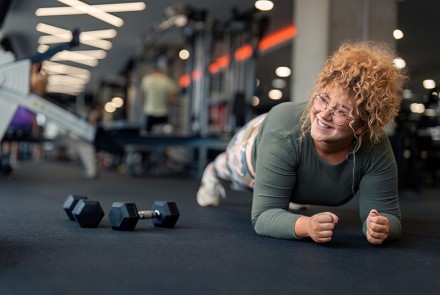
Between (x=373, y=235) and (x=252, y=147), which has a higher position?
(x=252, y=147)

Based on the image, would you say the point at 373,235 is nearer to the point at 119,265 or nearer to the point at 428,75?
the point at 119,265

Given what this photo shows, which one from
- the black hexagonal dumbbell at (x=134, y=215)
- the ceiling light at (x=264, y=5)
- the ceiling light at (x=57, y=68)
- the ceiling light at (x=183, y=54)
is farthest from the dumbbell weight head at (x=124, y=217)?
the ceiling light at (x=183, y=54)

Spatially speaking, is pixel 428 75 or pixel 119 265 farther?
pixel 428 75

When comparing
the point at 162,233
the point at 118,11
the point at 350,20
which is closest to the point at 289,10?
the point at 350,20

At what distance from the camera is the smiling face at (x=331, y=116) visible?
1409mm

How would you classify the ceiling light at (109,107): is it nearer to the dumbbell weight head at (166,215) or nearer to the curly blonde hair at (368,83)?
the dumbbell weight head at (166,215)

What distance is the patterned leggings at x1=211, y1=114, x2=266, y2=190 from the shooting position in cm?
192

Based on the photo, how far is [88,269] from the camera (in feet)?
3.75

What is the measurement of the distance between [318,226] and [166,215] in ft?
1.89

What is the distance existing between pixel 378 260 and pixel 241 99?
11.9ft

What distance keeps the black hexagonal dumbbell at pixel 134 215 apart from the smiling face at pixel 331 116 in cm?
59

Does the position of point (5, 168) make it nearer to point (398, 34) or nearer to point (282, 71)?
point (398, 34)

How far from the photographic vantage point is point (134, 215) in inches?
66.6

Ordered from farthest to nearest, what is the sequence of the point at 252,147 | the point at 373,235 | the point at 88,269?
the point at 252,147 < the point at 373,235 < the point at 88,269
